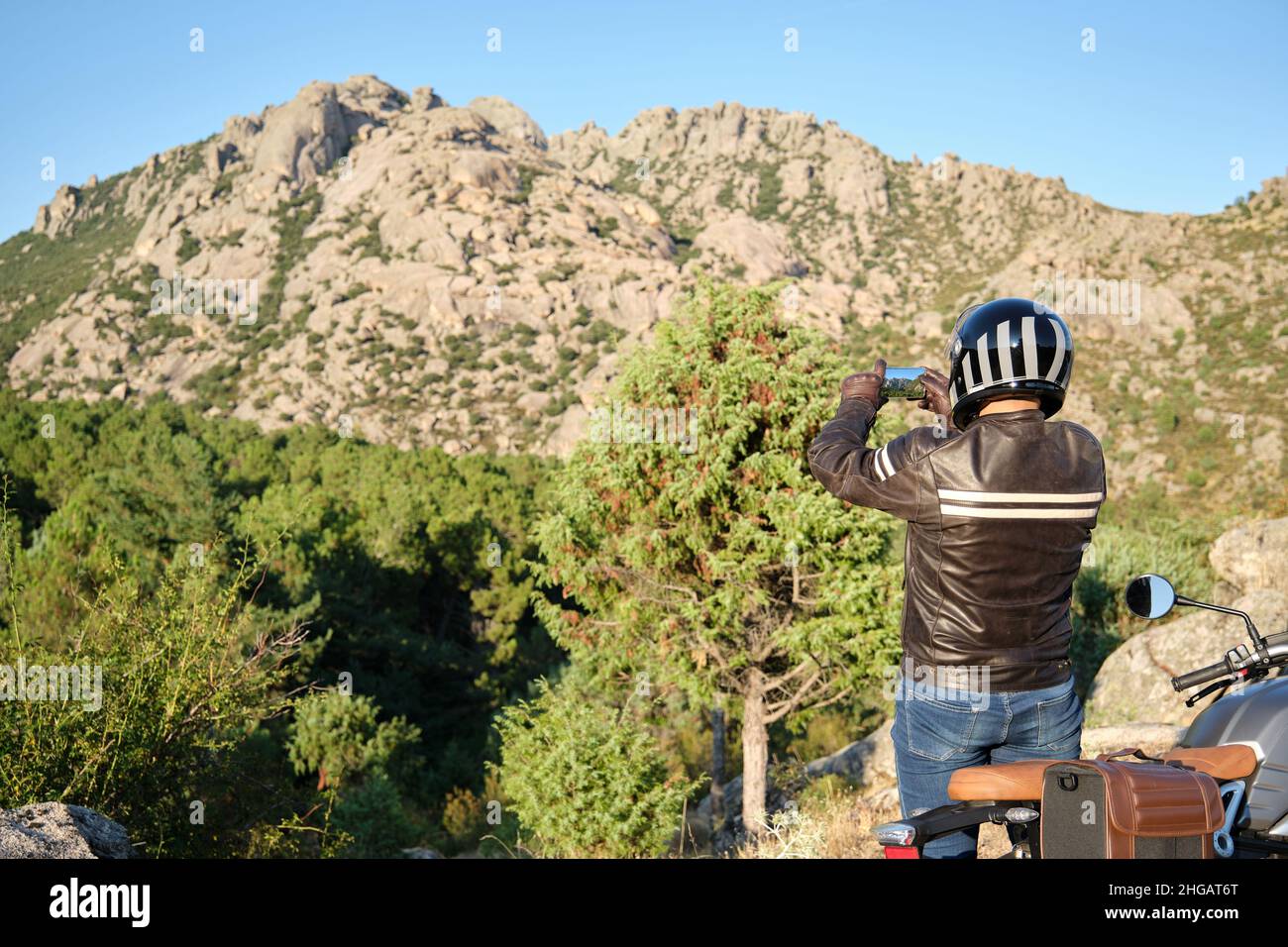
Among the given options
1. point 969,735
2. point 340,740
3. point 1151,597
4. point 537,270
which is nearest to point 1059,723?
point 969,735

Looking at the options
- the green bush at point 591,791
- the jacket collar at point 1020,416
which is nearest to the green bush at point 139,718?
the green bush at point 591,791

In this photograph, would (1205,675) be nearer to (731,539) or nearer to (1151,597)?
(1151,597)

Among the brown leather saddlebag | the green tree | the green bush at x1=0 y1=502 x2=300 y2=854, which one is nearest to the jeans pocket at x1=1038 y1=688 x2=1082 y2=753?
the brown leather saddlebag

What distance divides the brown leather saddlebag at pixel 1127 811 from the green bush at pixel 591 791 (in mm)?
6662

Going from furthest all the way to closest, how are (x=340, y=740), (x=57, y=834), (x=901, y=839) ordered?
(x=340, y=740)
(x=57, y=834)
(x=901, y=839)

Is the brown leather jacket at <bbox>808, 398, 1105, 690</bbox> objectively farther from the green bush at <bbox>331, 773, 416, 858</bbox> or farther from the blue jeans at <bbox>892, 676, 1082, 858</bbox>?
the green bush at <bbox>331, 773, 416, 858</bbox>

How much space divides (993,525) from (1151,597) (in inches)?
39.6

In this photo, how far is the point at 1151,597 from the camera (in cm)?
288

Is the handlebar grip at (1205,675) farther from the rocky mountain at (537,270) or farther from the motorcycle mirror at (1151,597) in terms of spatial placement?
the rocky mountain at (537,270)

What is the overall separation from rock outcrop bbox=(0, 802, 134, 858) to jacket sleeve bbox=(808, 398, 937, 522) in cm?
299

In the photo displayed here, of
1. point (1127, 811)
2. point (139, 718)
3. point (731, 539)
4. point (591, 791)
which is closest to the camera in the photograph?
point (1127, 811)

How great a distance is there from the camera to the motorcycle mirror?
9.39 feet

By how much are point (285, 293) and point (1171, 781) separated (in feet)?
315
